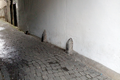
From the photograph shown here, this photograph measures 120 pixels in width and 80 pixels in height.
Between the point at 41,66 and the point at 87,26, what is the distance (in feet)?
7.13

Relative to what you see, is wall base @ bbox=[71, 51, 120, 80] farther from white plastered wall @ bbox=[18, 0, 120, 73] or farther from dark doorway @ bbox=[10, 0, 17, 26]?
dark doorway @ bbox=[10, 0, 17, 26]

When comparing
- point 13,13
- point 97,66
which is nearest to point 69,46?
point 97,66

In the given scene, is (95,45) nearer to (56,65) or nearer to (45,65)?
(56,65)

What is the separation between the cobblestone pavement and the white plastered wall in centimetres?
55

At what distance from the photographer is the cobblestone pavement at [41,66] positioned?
380 centimetres

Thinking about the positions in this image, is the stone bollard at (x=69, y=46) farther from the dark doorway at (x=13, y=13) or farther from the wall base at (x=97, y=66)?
the dark doorway at (x=13, y=13)

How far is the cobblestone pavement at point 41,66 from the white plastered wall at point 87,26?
1.81ft

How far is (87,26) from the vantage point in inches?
177

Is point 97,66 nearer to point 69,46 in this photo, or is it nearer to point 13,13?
point 69,46

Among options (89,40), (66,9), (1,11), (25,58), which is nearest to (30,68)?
(25,58)

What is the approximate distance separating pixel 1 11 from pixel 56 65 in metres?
12.5

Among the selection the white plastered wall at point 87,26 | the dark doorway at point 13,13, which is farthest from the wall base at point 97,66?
the dark doorway at point 13,13

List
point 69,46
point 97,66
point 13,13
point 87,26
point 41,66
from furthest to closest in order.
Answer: point 13,13 < point 69,46 < point 87,26 < point 41,66 < point 97,66

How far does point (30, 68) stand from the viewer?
4219 millimetres
